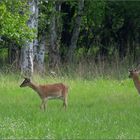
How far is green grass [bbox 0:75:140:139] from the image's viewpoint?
32.7 ft

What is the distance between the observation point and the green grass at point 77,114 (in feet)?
32.7

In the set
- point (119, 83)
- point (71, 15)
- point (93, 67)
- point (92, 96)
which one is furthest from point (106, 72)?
point (71, 15)

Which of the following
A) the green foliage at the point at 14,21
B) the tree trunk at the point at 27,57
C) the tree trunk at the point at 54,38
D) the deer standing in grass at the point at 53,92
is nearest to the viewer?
the deer standing in grass at the point at 53,92

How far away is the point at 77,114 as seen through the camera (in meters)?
12.1

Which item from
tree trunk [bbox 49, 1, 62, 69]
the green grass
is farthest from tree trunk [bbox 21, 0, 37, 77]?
tree trunk [bbox 49, 1, 62, 69]

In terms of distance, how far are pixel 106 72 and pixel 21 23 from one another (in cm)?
404

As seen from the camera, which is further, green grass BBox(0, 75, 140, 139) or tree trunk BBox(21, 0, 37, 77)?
tree trunk BBox(21, 0, 37, 77)

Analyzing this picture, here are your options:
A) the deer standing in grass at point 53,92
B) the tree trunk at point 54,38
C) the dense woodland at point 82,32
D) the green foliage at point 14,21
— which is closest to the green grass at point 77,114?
the deer standing in grass at point 53,92

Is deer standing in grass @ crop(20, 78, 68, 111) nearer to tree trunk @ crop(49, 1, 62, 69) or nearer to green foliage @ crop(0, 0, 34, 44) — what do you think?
green foliage @ crop(0, 0, 34, 44)

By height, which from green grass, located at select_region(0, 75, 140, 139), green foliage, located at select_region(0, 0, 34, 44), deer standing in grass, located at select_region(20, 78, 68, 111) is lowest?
green grass, located at select_region(0, 75, 140, 139)

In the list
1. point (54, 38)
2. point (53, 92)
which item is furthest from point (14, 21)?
point (54, 38)

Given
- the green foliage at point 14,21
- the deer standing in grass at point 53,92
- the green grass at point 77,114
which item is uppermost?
the green foliage at point 14,21

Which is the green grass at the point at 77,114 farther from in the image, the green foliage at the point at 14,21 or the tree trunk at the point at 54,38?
the tree trunk at the point at 54,38

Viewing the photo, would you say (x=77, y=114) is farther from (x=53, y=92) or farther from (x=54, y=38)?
(x=54, y=38)
